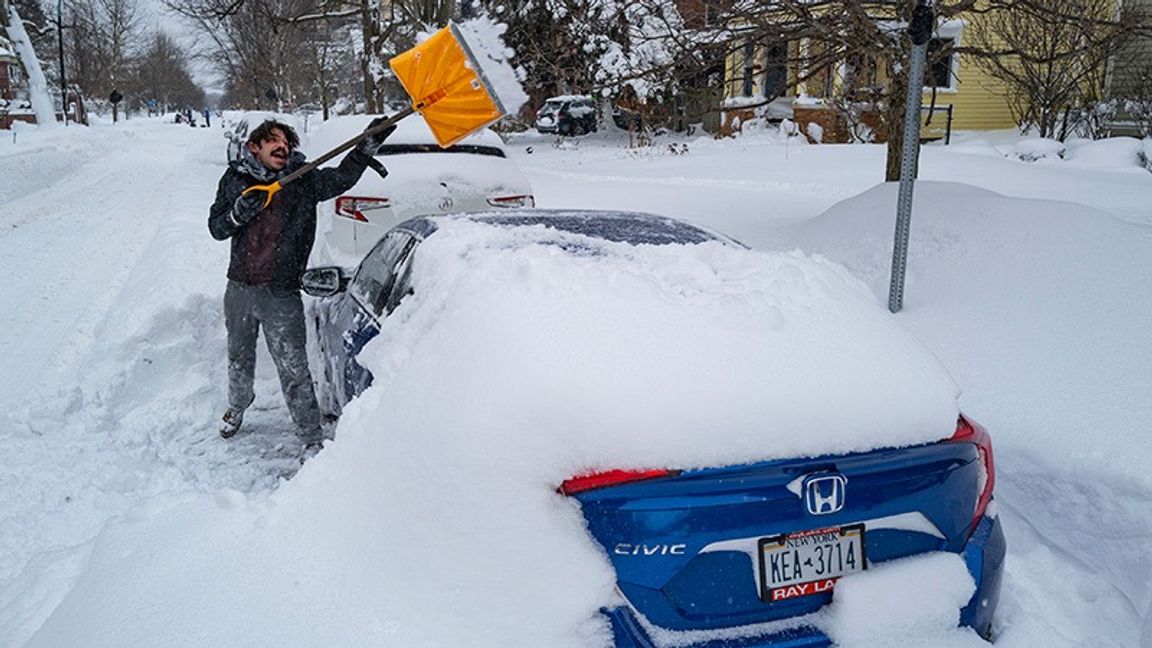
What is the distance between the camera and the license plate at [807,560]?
6.89 feet

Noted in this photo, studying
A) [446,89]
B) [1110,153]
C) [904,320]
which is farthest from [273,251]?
[1110,153]

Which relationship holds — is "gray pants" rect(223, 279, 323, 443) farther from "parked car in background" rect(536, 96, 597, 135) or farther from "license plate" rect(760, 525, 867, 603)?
"parked car in background" rect(536, 96, 597, 135)

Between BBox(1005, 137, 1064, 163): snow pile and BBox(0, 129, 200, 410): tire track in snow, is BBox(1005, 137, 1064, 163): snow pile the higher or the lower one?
the higher one

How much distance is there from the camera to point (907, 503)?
222 cm

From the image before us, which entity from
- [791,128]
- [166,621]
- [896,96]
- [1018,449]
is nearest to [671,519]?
[166,621]

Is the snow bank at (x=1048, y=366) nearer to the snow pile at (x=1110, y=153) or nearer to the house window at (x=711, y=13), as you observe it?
the house window at (x=711, y=13)

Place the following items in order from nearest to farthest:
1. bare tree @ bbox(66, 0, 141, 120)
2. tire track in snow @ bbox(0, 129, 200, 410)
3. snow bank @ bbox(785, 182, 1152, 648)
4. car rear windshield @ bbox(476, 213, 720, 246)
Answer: snow bank @ bbox(785, 182, 1152, 648) < car rear windshield @ bbox(476, 213, 720, 246) < tire track in snow @ bbox(0, 129, 200, 410) < bare tree @ bbox(66, 0, 141, 120)

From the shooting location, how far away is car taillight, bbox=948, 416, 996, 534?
2391 mm

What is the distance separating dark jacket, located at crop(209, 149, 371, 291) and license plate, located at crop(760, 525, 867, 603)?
3307mm

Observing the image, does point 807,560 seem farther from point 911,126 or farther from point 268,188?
point 911,126

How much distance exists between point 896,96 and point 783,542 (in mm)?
7138

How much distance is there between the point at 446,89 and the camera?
466 centimetres

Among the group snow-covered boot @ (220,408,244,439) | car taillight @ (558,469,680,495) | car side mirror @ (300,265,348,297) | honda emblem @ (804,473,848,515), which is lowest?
snow-covered boot @ (220,408,244,439)

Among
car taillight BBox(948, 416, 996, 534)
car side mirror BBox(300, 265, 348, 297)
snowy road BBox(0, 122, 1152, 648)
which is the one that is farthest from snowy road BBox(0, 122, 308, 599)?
car taillight BBox(948, 416, 996, 534)
